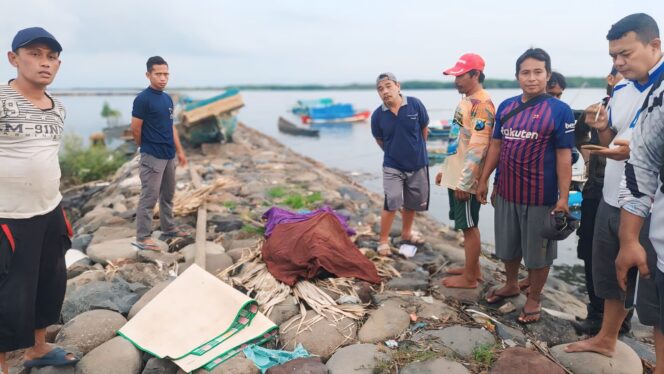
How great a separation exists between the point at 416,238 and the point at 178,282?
296 cm

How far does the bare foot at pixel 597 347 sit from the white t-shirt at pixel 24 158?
3.57 meters

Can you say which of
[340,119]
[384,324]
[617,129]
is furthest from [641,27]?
[340,119]

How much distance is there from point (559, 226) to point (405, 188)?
2125mm

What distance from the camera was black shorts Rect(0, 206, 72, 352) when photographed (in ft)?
8.64

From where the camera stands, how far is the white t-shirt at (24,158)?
2.64 m

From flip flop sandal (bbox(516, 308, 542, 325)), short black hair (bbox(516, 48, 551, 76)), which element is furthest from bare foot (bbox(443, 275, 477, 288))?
short black hair (bbox(516, 48, 551, 76))

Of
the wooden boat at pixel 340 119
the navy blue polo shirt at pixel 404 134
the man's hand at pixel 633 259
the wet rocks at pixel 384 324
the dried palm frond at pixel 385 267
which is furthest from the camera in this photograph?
the wooden boat at pixel 340 119

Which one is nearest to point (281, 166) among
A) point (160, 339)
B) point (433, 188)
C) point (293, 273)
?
point (433, 188)

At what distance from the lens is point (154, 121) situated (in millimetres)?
4930

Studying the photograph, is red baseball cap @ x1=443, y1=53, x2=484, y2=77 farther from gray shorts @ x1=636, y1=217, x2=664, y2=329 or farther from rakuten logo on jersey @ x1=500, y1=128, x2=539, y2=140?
gray shorts @ x1=636, y1=217, x2=664, y2=329

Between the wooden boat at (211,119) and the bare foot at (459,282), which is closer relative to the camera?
the bare foot at (459,282)

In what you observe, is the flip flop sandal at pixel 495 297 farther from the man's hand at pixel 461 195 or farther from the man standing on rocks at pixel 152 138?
the man standing on rocks at pixel 152 138

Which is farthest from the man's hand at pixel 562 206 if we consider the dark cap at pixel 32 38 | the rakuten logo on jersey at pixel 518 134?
the dark cap at pixel 32 38

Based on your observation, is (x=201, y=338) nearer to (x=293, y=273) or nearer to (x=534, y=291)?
(x=293, y=273)
